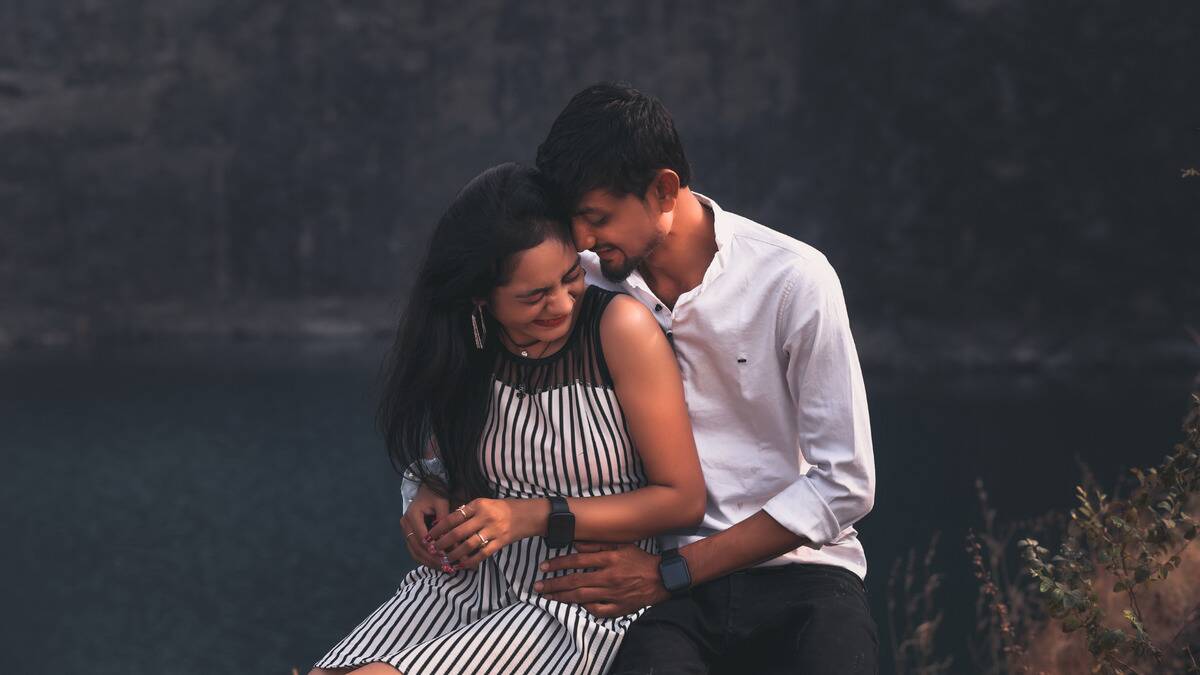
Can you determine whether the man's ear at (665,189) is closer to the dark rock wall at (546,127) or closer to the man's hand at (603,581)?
the man's hand at (603,581)

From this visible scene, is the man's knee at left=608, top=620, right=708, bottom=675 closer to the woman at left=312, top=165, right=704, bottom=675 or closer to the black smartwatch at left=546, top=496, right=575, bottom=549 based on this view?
the woman at left=312, top=165, right=704, bottom=675

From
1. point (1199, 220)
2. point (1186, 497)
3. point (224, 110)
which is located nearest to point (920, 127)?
point (1199, 220)

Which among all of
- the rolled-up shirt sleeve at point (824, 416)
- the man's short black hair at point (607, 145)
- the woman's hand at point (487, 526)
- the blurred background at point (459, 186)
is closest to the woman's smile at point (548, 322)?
the man's short black hair at point (607, 145)

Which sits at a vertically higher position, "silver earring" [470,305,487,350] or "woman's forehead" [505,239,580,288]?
"woman's forehead" [505,239,580,288]

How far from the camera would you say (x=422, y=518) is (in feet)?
8.21

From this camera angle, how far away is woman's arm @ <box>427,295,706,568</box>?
2299mm

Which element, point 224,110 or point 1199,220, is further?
point 224,110

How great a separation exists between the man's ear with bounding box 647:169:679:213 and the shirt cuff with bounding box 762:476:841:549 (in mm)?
→ 593

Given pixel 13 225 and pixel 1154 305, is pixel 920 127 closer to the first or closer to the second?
pixel 1154 305

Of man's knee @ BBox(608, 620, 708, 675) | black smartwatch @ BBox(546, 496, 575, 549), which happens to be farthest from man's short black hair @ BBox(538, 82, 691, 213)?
man's knee @ BBox(608, 620, 708, 675)

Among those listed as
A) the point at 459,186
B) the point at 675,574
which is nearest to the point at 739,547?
the point at 675,574

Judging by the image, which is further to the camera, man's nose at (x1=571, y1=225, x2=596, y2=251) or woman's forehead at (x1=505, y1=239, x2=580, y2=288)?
man's nose at (x1=571, y1=225, x2=596, y2=251)

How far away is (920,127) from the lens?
16094mm

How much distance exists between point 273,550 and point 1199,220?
1118 cm
